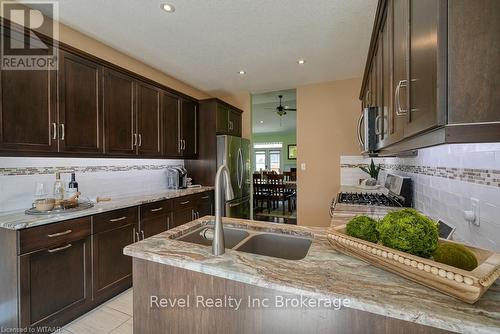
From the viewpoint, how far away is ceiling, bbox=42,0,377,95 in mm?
1903

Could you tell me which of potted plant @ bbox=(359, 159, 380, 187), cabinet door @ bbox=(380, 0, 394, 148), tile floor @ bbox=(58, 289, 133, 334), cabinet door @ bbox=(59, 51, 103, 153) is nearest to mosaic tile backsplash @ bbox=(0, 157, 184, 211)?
cabinet door @ bbox=(59, 51, 103, 153)

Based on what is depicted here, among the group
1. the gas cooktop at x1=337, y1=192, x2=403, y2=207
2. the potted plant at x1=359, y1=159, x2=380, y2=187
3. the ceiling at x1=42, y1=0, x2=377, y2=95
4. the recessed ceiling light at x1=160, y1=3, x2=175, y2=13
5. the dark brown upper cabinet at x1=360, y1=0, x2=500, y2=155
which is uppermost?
the ceiling at x1=42, y1=0, x2=377, y2=95

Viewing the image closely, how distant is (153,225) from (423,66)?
260cm

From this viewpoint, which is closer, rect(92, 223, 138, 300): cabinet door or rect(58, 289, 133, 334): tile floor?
rect(58, 289, 133, 334): tile floor

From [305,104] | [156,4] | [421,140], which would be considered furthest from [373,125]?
[305,104]

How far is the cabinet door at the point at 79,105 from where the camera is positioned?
1.94 meters

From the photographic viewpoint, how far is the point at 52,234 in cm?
164

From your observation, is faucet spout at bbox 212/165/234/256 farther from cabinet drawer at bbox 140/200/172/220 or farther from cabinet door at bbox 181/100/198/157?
cabinet door at bbox 181/100/198/157

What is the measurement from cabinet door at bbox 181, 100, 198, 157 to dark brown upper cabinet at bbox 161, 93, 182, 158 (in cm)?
11

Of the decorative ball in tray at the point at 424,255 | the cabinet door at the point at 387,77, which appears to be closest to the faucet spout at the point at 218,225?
the decorative ball in tray at the point at 424,255

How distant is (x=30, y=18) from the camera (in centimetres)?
197

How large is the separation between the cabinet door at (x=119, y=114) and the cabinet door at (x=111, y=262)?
2.76ft

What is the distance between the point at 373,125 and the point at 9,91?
267 centimetres

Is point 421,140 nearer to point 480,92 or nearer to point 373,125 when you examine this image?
point 480,92
